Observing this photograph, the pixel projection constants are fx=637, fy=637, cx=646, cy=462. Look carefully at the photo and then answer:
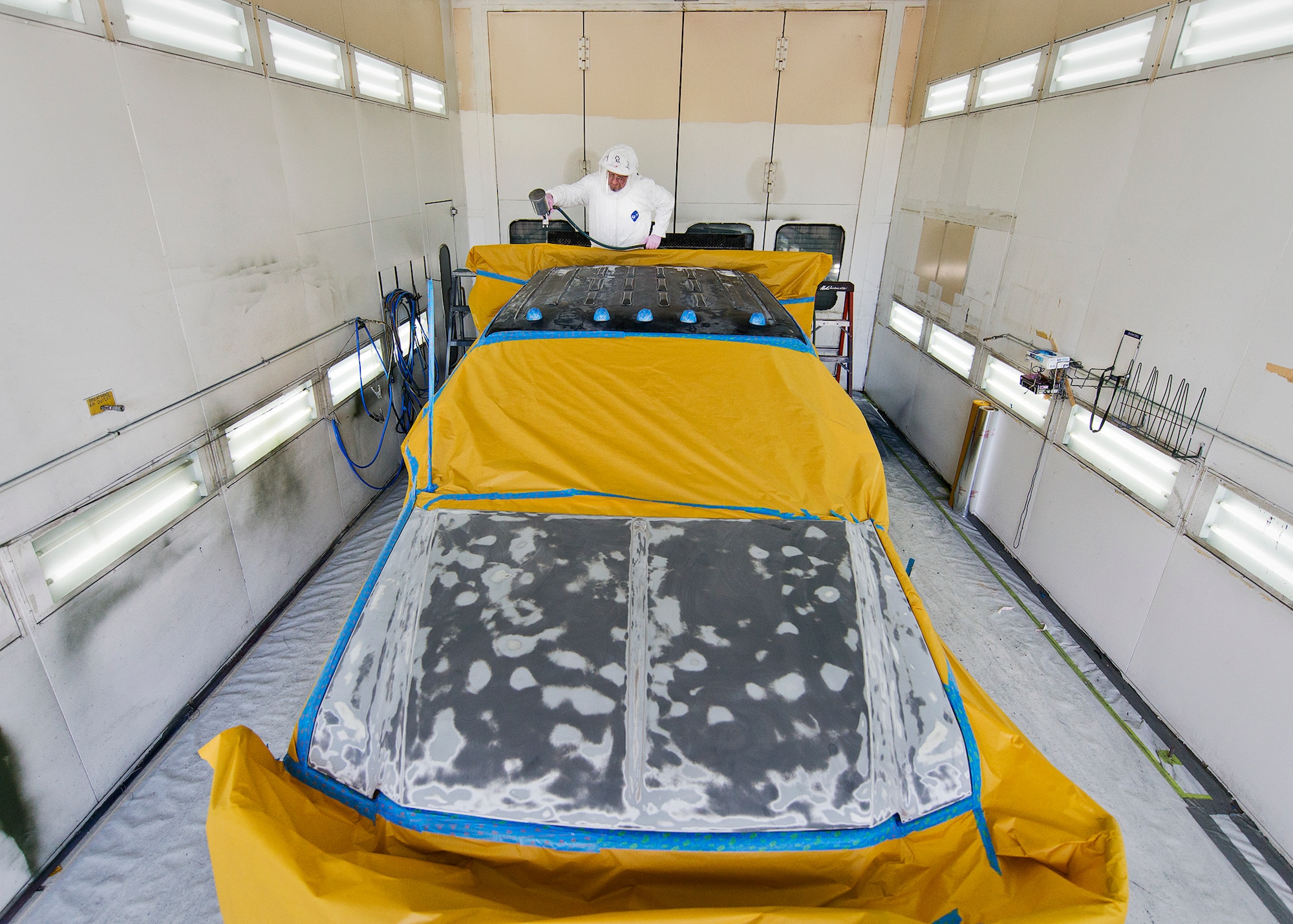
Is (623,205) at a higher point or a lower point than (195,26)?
lower

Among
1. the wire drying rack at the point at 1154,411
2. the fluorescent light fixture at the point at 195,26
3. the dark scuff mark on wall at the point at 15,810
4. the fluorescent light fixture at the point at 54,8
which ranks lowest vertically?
the dark scuff mark on wall at the point at 15,810

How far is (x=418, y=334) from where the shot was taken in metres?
4.98

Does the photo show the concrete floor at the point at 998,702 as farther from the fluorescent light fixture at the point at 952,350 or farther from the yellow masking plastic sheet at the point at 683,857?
the fluorescent light fixture at the point at 952,350

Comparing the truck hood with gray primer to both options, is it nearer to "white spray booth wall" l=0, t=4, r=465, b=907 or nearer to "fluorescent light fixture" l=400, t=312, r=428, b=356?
"white spray booth wall" l=0, t=4, r=465, b=907

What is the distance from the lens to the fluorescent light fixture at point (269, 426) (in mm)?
2918

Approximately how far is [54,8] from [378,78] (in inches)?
102

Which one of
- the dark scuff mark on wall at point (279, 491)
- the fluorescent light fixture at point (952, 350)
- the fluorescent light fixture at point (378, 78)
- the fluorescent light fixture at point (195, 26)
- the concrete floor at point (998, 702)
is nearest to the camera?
the concrete floor at point (998, 702)

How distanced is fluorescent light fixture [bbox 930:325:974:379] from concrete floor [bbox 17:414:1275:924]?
138cm

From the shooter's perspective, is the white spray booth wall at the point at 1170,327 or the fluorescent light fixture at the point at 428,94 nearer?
the white spray booth wall at the point at 1170,327

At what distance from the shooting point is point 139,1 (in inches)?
91.1

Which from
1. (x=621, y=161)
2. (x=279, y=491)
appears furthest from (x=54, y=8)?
(x=621, y=161)

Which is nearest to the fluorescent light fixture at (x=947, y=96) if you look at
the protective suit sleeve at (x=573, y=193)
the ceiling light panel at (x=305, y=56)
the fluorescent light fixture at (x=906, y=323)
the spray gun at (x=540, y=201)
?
the fluorescent light fixture at (x=906, y=323)

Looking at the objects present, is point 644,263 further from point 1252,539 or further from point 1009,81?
point 1252,539

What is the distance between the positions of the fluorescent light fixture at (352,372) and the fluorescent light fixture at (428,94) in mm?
2147
